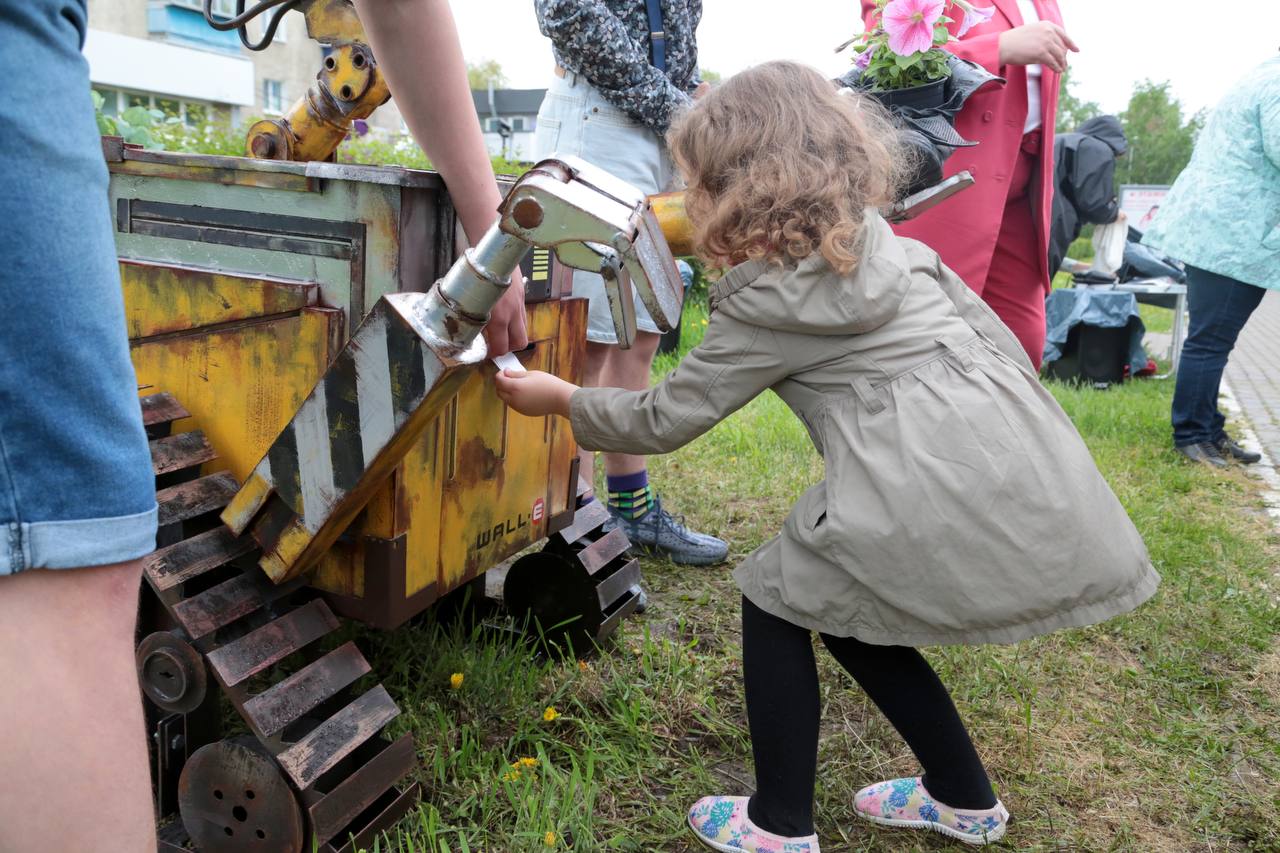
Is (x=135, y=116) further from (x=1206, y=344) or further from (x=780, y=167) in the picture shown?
(x=1206, y=344)

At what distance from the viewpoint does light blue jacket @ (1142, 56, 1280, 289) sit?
13.7 feet

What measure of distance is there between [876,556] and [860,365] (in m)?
0.32

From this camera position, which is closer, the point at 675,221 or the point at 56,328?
the point at 56,328

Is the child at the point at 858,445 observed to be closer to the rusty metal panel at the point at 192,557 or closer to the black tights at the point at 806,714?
the black tights at the point at 806,714

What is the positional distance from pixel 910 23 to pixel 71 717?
2193 millimetres

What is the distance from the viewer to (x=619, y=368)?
2.95 metres

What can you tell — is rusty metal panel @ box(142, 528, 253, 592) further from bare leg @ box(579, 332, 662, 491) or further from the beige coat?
bare leg @ box(579, 332, 662, 491)

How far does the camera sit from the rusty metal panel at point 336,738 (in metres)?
1.62

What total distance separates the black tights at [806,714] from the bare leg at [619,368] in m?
1.17

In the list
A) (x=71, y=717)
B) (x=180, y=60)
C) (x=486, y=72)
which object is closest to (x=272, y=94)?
(x=180, y=60)

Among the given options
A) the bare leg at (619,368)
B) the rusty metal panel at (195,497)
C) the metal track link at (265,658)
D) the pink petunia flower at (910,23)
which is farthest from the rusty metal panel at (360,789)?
the pink petunia flower at (910,23)

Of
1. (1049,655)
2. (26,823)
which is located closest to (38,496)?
(26,823)

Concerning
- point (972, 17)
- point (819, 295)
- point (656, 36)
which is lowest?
point (819, 295)

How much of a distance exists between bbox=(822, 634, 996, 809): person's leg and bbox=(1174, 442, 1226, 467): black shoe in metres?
3.29
